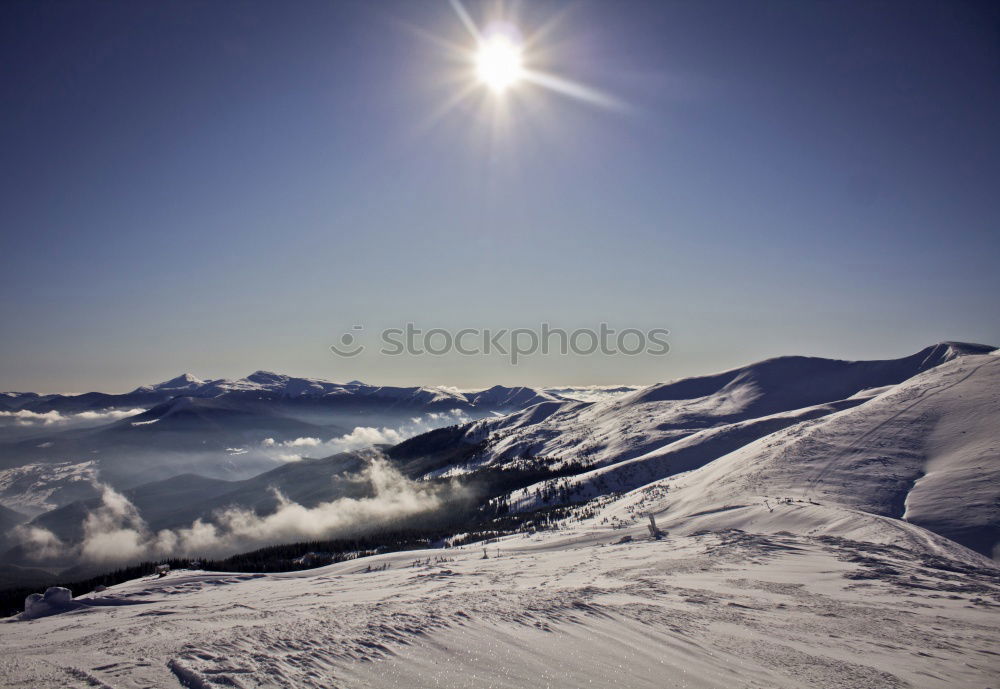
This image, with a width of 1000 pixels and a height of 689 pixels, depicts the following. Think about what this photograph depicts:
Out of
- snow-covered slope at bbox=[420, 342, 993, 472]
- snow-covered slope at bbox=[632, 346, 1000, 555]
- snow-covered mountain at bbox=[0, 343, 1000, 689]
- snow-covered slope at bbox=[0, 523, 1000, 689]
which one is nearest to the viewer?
snow-covered slope at bbox=[0, 523, 1000, 689]

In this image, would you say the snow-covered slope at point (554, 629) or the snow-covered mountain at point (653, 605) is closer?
the snow-covered slope at point (554, 629)

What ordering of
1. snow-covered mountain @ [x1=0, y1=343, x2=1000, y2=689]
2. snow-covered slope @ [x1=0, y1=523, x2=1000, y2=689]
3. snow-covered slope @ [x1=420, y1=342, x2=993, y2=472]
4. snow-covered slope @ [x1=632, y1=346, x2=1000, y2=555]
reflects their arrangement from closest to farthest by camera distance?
snow-covered slope @ [x1=0, y1=523, x2=1000, y2=689], snow-covered mountain @ [x1=0, y1=343, x2=1000, y2=689], snow-covered slope @ [x1=632, y1=346, x2=1000, y2=555], snow-covered slope @ [x1=420, y1=342, x2=993, y2=472]

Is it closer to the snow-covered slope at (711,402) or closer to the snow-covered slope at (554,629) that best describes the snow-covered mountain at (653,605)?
the snow-covered slope at (554,629)

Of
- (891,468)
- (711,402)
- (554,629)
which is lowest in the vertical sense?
(554,629)

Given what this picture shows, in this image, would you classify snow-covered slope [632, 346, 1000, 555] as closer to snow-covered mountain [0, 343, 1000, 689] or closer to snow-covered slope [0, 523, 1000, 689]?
snow-covered mountain [0, 343, 1000, 689]

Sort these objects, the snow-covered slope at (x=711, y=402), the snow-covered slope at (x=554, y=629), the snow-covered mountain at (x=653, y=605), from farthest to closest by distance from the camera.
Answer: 1. the snow-covered slope at (x=711, y=402)
2. the snow-covered mountain at (x=653, y=605)
3. the snow-covered slope at (x=554, y=629)

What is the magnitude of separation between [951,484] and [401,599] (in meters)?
47.0

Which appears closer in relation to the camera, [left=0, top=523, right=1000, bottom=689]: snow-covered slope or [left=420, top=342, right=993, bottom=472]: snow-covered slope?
[left=0, top=523, right=1000, bottom=689]: snow-covered slope

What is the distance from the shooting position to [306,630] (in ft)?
41.8

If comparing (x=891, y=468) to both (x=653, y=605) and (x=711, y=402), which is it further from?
(x=711, y=402)

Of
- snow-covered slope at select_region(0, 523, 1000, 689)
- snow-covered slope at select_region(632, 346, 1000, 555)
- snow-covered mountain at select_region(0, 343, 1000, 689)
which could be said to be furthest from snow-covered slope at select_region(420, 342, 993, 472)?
snow-covered slope at select_region(0, 523, 1000, 689)

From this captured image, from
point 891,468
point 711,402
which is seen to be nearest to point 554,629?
point 891,468

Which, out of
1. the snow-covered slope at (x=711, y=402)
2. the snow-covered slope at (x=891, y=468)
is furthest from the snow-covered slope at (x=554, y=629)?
the snow-covered slope at (x=711, y=402)

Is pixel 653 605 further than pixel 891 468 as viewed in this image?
No
